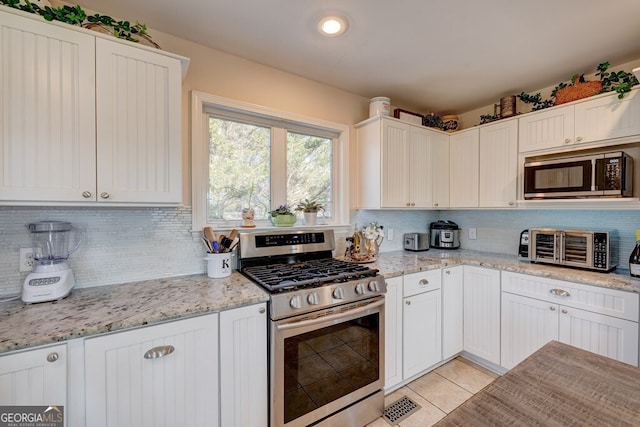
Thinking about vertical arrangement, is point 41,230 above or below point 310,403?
above

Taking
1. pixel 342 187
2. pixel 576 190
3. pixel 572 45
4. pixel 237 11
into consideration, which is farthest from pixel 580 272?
pixel 237 11

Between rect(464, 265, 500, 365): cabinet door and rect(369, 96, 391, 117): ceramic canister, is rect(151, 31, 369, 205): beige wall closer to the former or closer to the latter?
rect(369, 96, 391, 117): ceramic canister

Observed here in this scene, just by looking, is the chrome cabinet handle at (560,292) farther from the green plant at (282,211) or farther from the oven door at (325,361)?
the green plant at (282,211)

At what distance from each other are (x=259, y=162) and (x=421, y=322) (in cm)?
177

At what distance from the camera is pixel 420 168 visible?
2.70m

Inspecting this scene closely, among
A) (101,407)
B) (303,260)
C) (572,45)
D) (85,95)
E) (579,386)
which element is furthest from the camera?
(303,260)

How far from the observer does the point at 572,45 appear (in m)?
1.85

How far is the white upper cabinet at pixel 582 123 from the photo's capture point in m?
1.85

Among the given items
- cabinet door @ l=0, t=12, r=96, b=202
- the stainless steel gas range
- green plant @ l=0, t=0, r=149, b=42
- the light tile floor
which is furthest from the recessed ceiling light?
the light tile floor

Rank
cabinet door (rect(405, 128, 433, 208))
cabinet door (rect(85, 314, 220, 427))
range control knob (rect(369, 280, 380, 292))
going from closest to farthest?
1. cabinet door (rect(85, 314, 220, 427))
2. range control knob (rect(369, 280, 380, 292))
3. cabinet door (rect(405, 128, 433, 208))

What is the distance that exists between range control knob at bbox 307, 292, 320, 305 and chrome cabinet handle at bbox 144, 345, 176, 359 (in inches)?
26.2

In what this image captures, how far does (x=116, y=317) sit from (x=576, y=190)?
2902mm

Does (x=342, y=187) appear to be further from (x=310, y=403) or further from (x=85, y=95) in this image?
(x=85, y=95)

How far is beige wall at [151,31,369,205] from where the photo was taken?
184 centimetres
